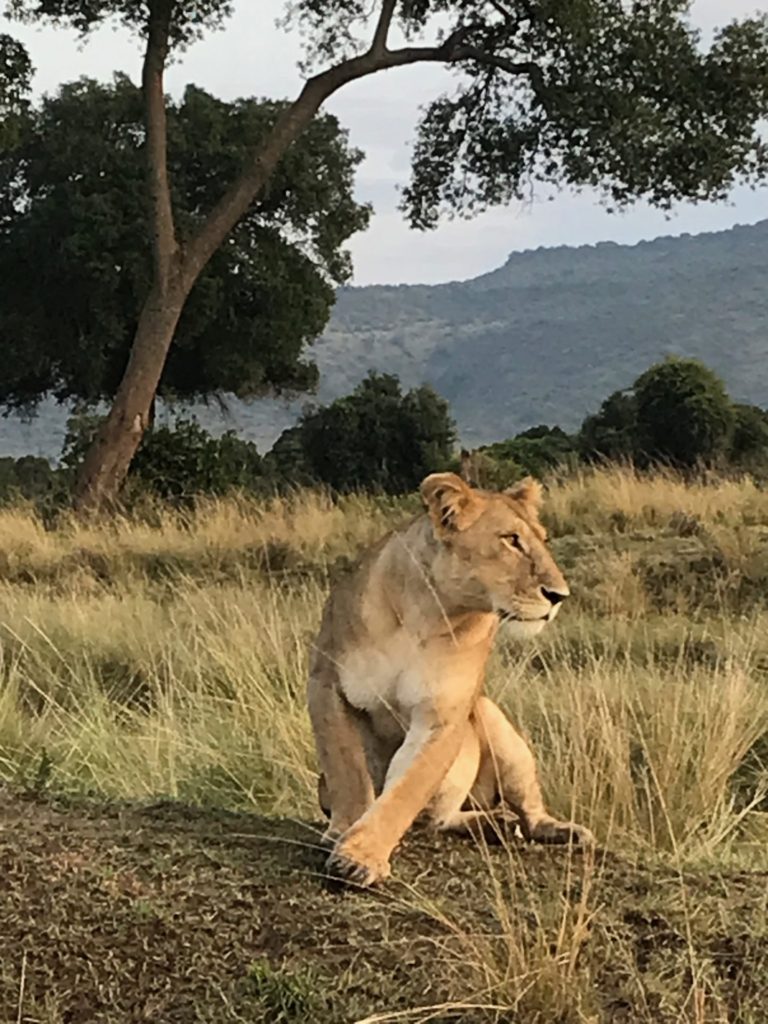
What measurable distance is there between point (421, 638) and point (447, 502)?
0.33 m

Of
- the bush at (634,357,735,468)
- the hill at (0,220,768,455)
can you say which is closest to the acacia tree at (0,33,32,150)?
the bush at (634,357,735,468)

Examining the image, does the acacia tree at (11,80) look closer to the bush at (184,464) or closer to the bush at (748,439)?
the bush at (184,464)

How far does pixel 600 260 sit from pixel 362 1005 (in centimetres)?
16688

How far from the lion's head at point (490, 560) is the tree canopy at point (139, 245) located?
2180 cm

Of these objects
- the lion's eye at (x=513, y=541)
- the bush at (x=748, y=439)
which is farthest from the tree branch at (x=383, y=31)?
the lion's eye at (x=513, y=541)

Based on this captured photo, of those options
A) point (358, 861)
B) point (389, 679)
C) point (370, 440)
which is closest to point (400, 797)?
point (358, 861)

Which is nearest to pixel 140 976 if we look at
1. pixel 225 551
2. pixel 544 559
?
pixel 544 559

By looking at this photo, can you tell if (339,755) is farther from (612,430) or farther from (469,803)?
(612,430)

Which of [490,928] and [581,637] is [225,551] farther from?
[490,928]

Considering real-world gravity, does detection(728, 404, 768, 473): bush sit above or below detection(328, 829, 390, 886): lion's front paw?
below

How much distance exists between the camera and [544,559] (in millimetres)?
4035

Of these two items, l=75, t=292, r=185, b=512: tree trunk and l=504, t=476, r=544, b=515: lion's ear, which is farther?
l=75, t=292, r=185, b=512: tree trunk

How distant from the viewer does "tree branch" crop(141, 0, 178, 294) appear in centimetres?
1856

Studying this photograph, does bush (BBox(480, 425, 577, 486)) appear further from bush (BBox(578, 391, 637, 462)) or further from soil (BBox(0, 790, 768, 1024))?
soil (BBox(0, 790, 768, 1024))
